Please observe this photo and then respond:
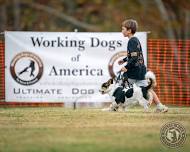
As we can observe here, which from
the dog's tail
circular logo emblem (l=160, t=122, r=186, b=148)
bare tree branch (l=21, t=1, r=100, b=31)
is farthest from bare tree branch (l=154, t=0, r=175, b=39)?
circular logo emblem (l=160, t=122, r=186, b=148)

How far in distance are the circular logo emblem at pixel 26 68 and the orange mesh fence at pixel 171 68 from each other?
272 cm

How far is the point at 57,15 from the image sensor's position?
41875mm

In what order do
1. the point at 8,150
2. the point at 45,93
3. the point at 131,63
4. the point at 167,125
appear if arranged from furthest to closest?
1. the point at 45,93
2. the point at 131,63
3. the point at 167,125
4. the point at 8,150

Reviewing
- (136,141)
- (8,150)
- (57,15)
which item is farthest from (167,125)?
(57,15)

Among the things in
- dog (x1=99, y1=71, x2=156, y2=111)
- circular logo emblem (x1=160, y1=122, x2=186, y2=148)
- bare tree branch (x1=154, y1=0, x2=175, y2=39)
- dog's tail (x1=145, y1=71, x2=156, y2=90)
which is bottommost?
circular logo emblem (x1=160, y1=122, x2=186, y2=148)

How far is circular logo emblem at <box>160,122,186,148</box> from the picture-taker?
13.3 meters

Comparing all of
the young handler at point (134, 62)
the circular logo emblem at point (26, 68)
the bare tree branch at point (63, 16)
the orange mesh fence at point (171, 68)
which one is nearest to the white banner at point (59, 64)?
the circular logo emblem at point (26, 68)

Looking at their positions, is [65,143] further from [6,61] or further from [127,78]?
[6,61]

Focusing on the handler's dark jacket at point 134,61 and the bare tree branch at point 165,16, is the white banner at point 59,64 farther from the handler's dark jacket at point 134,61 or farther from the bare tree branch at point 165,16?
the bare tree branch at point 165,16

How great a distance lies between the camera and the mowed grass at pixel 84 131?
1275 cm

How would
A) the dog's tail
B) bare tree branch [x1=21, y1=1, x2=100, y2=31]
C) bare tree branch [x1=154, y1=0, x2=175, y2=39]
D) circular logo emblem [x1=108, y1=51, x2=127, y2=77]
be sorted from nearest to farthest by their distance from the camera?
the dog's tail
circular logo emblem [x1=108, y1=51, x2=127, y2=77]
bare tree branch [x1=154, y1=0, x2=175, y2=39]
bare tree branch [x1=21, y1=1, x2=100, y2=31]

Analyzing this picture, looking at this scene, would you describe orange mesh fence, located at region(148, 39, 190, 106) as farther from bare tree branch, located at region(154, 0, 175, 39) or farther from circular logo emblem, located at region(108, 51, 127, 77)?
bare tree branch, located at region(154, 0, 175, 39)

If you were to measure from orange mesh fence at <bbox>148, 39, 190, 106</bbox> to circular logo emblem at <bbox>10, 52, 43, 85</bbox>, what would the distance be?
8.93 ft

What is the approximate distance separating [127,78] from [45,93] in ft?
10.7
